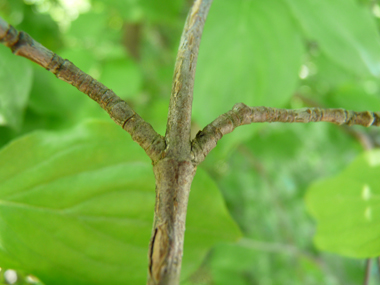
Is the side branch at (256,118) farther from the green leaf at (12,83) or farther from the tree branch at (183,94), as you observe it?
the green leaf at (12,83)

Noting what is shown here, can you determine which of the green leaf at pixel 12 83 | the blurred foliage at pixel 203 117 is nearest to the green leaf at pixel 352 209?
the blurred foliage at pixel 203 117

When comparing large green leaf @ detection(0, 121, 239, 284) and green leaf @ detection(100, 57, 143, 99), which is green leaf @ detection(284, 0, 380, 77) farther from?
green leaf @ detection(100, 57, 143, 99)

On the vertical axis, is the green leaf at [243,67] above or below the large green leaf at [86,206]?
above

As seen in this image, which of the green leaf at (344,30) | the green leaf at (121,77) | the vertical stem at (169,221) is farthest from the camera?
the green leaf at (121,77)

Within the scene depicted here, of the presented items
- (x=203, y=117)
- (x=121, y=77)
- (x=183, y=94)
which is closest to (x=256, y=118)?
(x=183, y=94)

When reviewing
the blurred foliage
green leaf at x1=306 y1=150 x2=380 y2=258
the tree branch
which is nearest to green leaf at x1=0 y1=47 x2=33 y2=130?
the blurred foliage

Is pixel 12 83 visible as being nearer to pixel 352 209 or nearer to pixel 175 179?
pixel 175 179
